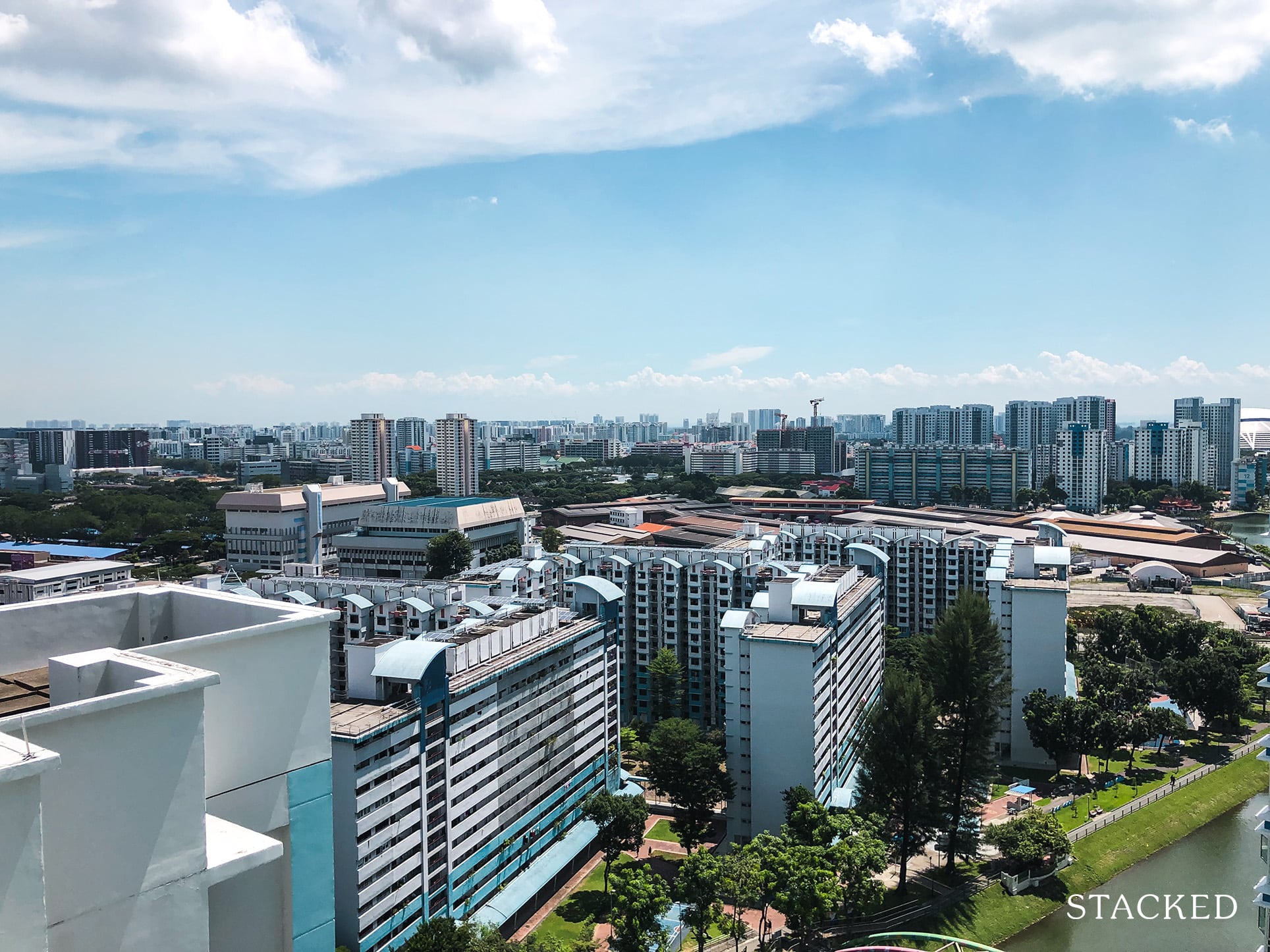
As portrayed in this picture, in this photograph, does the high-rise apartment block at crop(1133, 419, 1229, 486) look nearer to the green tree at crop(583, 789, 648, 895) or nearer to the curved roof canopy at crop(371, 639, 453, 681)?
the green tree at crop(583, 789, 648, 895)

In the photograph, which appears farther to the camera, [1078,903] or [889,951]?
[1078,903]

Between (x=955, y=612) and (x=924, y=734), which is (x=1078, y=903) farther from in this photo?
(x=955, y=612)

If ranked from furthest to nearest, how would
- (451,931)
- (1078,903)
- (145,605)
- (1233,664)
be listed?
1. (1233,664)
2. (1078,903)
3. (451,931)
4. (145,605)

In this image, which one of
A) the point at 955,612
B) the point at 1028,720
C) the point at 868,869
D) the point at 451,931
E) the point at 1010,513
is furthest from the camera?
the point at 1010,513

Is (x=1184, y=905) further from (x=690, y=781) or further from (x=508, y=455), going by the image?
(x=508, y=455)

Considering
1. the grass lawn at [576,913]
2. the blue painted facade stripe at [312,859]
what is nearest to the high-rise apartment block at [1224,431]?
the grass lawn at [576,913]

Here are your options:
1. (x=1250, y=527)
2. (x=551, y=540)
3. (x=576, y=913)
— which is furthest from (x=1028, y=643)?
(x=1250, y=527)

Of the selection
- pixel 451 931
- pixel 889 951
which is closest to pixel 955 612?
pixel 889 951
